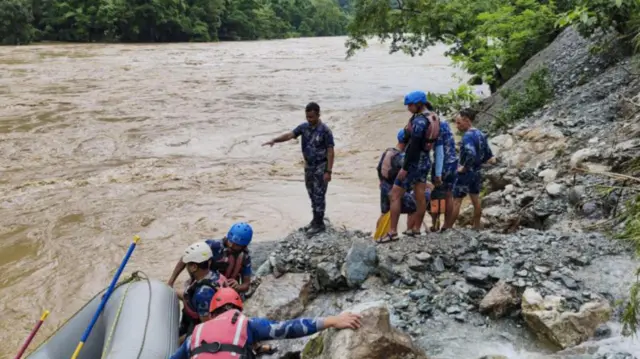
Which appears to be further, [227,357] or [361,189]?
[361,189]

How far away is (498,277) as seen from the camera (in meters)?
4.48

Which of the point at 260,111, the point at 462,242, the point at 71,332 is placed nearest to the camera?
the point at 71,332

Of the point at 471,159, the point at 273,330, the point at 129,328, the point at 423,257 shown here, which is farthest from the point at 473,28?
the point at 273,330

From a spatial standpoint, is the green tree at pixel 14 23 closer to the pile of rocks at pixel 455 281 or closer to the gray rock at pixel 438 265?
the pile of rocks at pixel 455 281

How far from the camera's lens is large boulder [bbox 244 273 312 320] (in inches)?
188

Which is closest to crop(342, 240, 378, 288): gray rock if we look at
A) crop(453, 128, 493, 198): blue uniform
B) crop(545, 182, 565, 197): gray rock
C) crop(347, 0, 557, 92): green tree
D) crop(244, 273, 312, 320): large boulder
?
crop(244, 273, 312, 320): large boulder

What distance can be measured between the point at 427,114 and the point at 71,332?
3.71 meters

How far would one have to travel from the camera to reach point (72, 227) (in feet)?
28.5

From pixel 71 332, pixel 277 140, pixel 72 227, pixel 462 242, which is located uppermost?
pixel 277 140

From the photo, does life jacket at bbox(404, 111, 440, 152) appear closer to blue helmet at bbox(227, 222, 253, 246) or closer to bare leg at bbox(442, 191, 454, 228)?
bare leg at bbox(442, 191, 454, 228)

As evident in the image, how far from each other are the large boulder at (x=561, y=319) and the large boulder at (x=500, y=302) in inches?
5.4

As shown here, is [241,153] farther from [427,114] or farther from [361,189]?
[427,114]

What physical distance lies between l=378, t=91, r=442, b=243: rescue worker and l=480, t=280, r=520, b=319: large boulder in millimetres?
1473

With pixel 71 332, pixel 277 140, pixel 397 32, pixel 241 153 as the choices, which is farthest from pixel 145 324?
pixel 397 32
